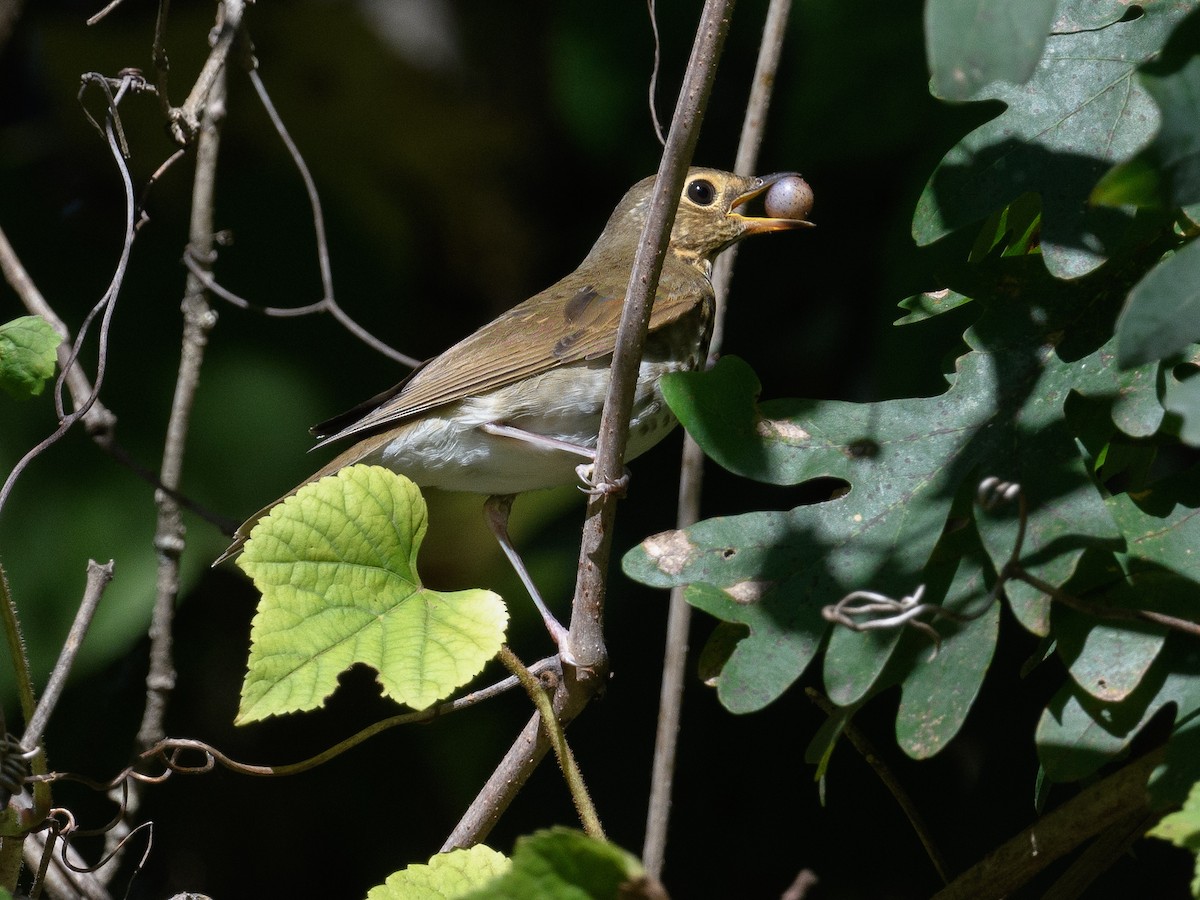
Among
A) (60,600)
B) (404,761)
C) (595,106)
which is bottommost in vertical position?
(404,761)

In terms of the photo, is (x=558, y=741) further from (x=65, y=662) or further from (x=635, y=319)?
(x=65, y=662)

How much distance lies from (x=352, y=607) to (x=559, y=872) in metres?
0.58

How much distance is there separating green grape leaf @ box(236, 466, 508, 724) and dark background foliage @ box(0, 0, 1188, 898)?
1.40 m

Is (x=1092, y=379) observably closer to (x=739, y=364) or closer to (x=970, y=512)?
(x=970, y=512)

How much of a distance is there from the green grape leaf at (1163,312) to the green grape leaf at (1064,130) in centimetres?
51

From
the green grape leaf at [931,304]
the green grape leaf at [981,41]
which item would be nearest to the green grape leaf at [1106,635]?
the green grape leaf at [931,304]

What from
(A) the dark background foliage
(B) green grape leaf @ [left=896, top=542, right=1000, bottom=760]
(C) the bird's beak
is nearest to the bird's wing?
(C) the bird's beak

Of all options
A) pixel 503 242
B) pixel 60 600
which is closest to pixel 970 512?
pixel 60 600

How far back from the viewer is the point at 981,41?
1.08 m

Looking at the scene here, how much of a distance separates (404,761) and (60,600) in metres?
1.08

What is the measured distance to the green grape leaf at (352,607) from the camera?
1436 millimetres

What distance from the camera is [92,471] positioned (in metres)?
3.27


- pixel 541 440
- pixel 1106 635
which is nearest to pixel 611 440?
pixel 1106 635

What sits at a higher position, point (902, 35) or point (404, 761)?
point (902, 35)
